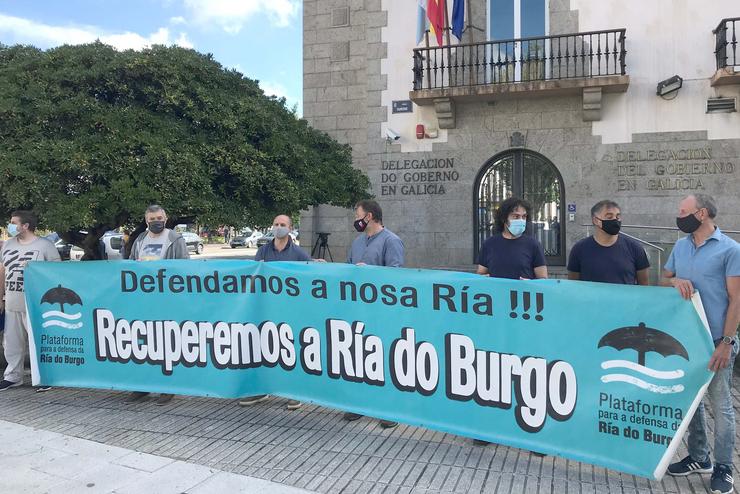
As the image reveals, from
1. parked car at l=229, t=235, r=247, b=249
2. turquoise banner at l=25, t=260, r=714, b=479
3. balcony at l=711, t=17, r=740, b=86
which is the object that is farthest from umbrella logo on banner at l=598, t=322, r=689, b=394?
parked car at l=229, t=235, r=247, b=249

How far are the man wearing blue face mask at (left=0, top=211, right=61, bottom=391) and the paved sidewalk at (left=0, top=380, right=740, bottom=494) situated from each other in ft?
1.33

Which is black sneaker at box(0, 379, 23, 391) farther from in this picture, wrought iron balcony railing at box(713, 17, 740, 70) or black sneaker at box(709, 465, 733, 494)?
wrought iron balcony railing at box(713, 17, 740, 70)

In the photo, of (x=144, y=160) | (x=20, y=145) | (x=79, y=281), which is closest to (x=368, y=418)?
(x=79, y=281)

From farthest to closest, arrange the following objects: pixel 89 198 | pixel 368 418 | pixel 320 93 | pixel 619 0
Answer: pixel 320 93
pixel 619 0
pixel 89 198
pixel 368 418

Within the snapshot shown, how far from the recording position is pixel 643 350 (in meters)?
3.41

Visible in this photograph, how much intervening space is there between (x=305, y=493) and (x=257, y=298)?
1.88m

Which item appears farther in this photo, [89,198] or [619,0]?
[619,0]

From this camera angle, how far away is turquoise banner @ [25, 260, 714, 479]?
11.2 feet

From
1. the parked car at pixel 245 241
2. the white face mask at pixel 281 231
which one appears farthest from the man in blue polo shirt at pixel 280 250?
the parked car at pixel 245 241

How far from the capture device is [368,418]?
4.82 metres

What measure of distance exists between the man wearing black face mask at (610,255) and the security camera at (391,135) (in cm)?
880

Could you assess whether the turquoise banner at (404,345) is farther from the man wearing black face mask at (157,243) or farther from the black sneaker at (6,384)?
the black sneaker at (6,384)

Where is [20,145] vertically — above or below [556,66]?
below

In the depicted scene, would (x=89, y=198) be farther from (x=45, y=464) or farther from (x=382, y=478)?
(x=382, y=478)
